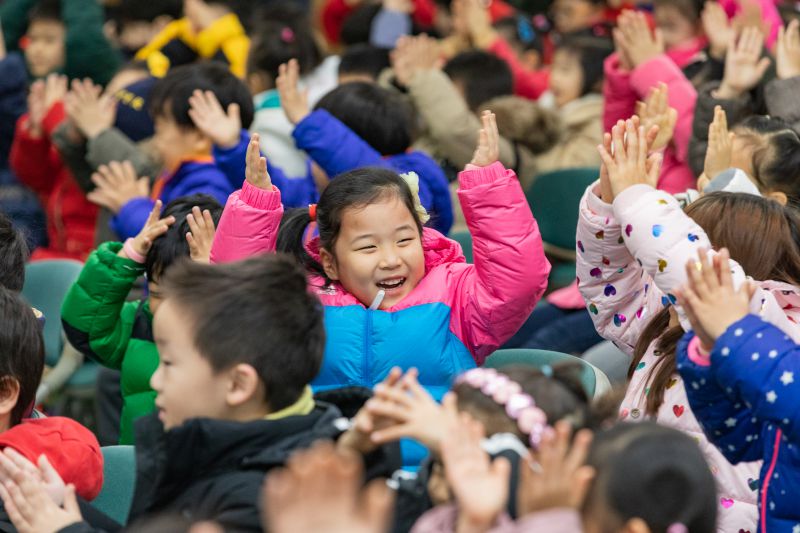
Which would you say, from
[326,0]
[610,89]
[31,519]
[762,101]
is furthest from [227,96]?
[326,0]

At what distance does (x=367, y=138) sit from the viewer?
12.7 ft

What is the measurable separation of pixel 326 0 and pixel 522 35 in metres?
1.69

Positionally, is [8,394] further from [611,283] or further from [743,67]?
[743,67]

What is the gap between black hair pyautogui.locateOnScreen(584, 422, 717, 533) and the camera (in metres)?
1.60

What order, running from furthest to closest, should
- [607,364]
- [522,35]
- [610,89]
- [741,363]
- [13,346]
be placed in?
[522,35]
[610,89]
[607,364]
[13,346]
[741,363]

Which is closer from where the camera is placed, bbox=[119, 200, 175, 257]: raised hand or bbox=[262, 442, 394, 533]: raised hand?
bbox=[262, 442, 394, 533]: raised hand

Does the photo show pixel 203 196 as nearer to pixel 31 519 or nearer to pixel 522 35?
pixel 31 519

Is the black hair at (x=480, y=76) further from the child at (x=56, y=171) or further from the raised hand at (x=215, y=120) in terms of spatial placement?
the child at (x=56, y=171)

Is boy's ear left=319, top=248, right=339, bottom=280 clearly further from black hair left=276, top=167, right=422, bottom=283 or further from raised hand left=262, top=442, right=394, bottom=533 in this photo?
raised hand left=262, top=442, right=394, bottom=533

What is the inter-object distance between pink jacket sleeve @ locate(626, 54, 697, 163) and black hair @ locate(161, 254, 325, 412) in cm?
225

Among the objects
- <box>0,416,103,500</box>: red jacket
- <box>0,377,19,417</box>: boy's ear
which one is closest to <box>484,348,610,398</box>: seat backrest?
<box>0,416,103,500</box>: red jacket

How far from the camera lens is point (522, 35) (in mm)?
6582

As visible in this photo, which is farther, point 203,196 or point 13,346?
point 203,196

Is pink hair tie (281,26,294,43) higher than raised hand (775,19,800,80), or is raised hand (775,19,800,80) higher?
raised hand (775,19,800,80)
